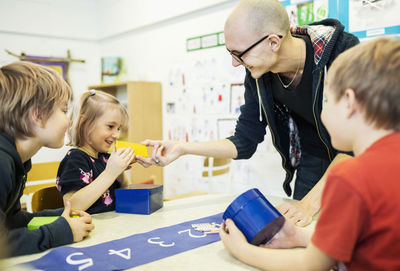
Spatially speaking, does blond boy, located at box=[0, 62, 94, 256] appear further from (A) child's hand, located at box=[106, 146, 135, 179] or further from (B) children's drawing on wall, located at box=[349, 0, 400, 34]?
(B) children's drawing on wall, located at box=[349, 0, 400, 34]

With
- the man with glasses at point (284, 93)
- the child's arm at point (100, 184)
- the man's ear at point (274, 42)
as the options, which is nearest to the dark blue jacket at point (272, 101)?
the man with glasses at point (284, 93)

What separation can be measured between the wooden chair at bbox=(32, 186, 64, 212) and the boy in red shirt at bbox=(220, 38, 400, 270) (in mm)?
1188

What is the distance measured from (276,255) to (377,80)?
0.44 m

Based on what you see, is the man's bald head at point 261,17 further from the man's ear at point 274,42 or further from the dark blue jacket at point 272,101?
the dark blue jacket at point 272,101

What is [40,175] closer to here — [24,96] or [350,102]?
[24,96]

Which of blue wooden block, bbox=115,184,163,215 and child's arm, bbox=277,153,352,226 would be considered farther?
blue wooden block, bbox=115,184,163,215

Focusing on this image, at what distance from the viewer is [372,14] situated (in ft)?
7.35

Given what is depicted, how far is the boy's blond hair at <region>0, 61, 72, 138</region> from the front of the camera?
3.34ft

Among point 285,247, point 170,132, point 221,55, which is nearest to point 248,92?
point 285,247

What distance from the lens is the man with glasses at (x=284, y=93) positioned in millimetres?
1354

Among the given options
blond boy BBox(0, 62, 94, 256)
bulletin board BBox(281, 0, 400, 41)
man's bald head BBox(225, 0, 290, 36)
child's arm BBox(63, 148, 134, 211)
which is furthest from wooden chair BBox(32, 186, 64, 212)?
bulletin board BBox(281, 0, 400, 41)

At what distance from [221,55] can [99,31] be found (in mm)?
2572

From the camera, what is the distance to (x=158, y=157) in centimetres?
154

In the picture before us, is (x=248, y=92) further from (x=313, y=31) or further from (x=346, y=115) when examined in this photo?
(x=346, y=115)
